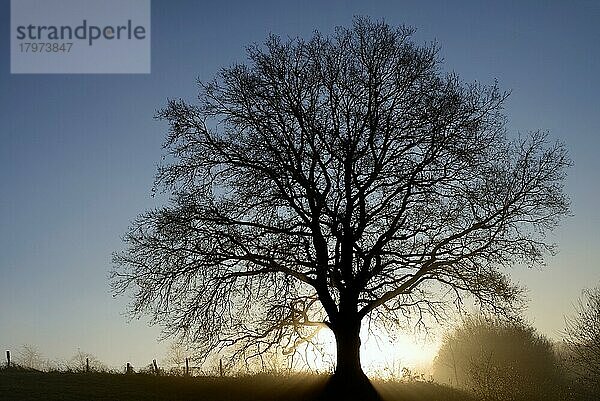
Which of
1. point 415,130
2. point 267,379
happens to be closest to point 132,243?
point 267,379

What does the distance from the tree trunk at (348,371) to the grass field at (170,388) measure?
603 mm

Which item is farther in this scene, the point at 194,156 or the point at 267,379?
the point at 267,379

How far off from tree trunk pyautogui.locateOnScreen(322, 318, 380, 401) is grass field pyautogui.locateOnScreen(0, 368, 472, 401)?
1.98ft

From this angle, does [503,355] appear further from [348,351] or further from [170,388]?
[170,388]

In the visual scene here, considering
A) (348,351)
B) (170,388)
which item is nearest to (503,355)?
(348,351)

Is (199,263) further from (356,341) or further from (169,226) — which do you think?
(356,341)

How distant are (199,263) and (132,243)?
7.23 feet

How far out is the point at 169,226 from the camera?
21094 mm

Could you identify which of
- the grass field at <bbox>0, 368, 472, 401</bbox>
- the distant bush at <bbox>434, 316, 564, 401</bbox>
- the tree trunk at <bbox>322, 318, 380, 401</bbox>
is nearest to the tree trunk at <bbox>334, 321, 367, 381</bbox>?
the tree trunk at <bbox>322, 318, 380, 401</bbox>

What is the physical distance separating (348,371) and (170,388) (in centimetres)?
626

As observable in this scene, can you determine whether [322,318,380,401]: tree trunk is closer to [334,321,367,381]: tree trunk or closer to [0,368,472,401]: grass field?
[334,321,367,381]: tree trunk

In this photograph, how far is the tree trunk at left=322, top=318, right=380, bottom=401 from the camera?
843 inches

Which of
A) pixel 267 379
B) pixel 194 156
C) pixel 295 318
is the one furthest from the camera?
pixel 267 379

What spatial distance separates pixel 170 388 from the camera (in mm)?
23266
